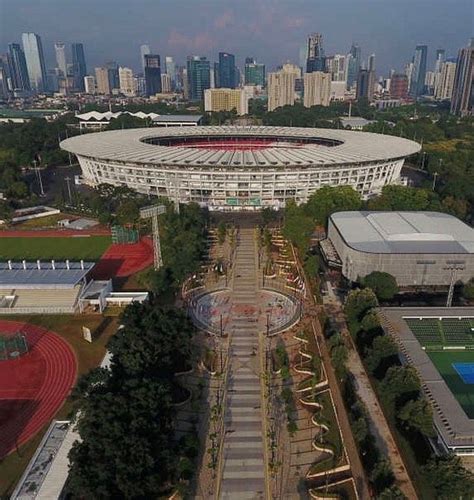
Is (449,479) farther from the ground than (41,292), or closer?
farther from the ground

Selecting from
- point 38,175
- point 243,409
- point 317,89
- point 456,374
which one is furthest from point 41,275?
point 317,89

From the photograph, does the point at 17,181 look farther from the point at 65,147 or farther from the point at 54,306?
the point at 54,306

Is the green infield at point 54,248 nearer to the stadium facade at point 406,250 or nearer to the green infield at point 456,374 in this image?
the stadium facade at point 406,250

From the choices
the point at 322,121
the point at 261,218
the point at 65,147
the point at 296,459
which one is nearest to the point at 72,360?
the point at 296,459

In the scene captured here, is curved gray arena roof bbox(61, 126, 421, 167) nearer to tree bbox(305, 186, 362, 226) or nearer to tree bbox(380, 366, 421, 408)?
tree bbox(305, 186, 362, 226)

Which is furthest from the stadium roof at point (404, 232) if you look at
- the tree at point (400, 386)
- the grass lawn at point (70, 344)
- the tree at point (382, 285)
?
the grass lawn at point (70, 344)

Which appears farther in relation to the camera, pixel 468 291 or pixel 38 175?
pixel 38 175

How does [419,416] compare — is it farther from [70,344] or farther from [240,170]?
[240,170]
